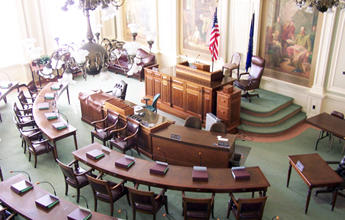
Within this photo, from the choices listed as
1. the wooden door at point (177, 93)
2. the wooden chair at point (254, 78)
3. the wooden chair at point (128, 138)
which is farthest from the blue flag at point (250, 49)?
the wooden chair at point (128, 138)

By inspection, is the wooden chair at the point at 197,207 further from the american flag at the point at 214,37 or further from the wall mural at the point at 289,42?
the american flag at the point at 214,37

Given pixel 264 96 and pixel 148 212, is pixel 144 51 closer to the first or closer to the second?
pixel 264 96

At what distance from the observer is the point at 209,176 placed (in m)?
5.53

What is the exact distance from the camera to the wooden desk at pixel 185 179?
5273 mm

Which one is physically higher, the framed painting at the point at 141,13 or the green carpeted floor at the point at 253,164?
the framed painting at the point at 141,13

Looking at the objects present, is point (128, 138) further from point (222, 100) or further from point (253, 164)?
point (253, 164)

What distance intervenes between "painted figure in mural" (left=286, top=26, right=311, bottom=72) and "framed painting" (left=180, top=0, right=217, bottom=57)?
287cm

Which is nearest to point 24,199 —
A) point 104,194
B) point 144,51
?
point 104,194

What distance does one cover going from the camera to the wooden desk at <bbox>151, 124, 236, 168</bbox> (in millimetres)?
6547

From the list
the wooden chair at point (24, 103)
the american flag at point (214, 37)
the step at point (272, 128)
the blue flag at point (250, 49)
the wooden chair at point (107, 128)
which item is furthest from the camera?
the american flag at point (214, 37)

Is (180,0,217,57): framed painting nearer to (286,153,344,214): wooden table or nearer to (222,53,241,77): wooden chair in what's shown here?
(222,53,241,77): wooden chair

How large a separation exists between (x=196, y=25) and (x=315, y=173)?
7.05 meters

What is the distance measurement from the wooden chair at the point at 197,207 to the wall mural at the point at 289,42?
570 cm

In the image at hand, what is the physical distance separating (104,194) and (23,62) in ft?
26.4
